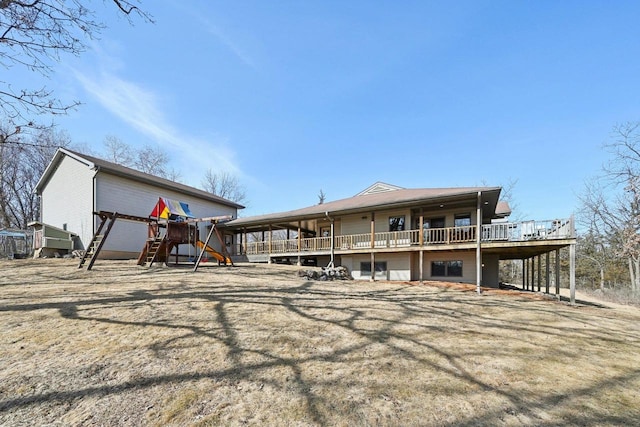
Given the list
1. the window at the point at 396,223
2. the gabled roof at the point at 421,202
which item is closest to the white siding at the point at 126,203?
the gabled roof at the point at 421,202

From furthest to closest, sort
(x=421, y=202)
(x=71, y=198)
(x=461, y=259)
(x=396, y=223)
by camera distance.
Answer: (x=71, y=198)
(x=396, y=223)
(x=461, y=259)
(x=421, y=202)

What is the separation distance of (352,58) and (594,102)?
13.2 m

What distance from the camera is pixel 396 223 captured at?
17.2 meters

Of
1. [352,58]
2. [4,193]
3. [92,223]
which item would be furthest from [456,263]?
[4,193]

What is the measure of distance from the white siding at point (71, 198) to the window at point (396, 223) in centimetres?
1758

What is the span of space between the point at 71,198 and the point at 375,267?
19679 millimetres

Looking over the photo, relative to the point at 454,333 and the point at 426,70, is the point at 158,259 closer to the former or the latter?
the point at 454,333

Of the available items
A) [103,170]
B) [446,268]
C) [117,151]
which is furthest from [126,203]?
[117,151]

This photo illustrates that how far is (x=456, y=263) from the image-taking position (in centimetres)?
1534

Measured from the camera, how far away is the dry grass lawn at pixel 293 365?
298cm

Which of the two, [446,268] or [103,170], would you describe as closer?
[446,268]

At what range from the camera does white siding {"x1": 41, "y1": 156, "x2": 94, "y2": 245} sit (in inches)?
677

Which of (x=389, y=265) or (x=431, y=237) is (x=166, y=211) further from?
(x=431, y=237)

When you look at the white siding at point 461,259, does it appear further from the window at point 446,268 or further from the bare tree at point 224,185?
the bare tree at point 224,185
